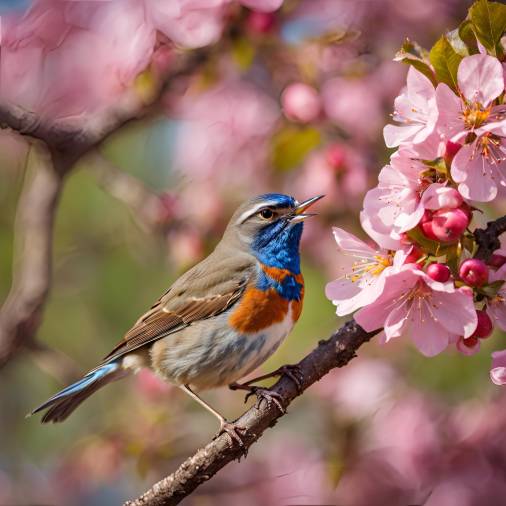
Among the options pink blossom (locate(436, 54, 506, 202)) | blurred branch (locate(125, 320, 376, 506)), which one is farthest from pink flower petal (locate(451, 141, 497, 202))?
blurred branch (locate(125, 320, 376, 506))

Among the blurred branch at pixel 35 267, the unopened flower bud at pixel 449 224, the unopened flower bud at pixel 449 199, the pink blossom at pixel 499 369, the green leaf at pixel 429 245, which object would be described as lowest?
the blurred branch at pixel 35 267

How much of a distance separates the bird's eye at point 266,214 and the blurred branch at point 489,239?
2199mm

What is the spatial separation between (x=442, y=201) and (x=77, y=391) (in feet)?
8.62

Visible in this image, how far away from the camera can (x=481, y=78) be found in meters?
2.21

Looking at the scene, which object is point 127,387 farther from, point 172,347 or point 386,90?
point 386,90

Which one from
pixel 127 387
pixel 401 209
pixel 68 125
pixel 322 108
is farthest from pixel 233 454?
pixel 127 387

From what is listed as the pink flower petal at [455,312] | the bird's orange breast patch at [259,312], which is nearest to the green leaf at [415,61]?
the pink flower petal at [455,312]

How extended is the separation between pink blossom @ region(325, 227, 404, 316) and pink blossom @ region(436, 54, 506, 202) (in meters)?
0.30

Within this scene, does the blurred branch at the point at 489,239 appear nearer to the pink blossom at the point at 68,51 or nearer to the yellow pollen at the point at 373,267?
the yellow pollen at the point at 373,267

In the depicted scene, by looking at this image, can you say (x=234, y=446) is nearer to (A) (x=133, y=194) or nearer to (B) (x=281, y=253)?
(B) (x=281, y=253)

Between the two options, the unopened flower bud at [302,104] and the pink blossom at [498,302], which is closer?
the pink blossom at [498,302]

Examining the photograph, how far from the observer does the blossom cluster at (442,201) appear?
219 cm

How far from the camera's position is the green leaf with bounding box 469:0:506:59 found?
2240 mm

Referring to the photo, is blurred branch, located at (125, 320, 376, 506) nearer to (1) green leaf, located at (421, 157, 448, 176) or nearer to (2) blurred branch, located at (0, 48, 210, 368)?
(1) green leaf, located at (421, 157, 448, 176)
